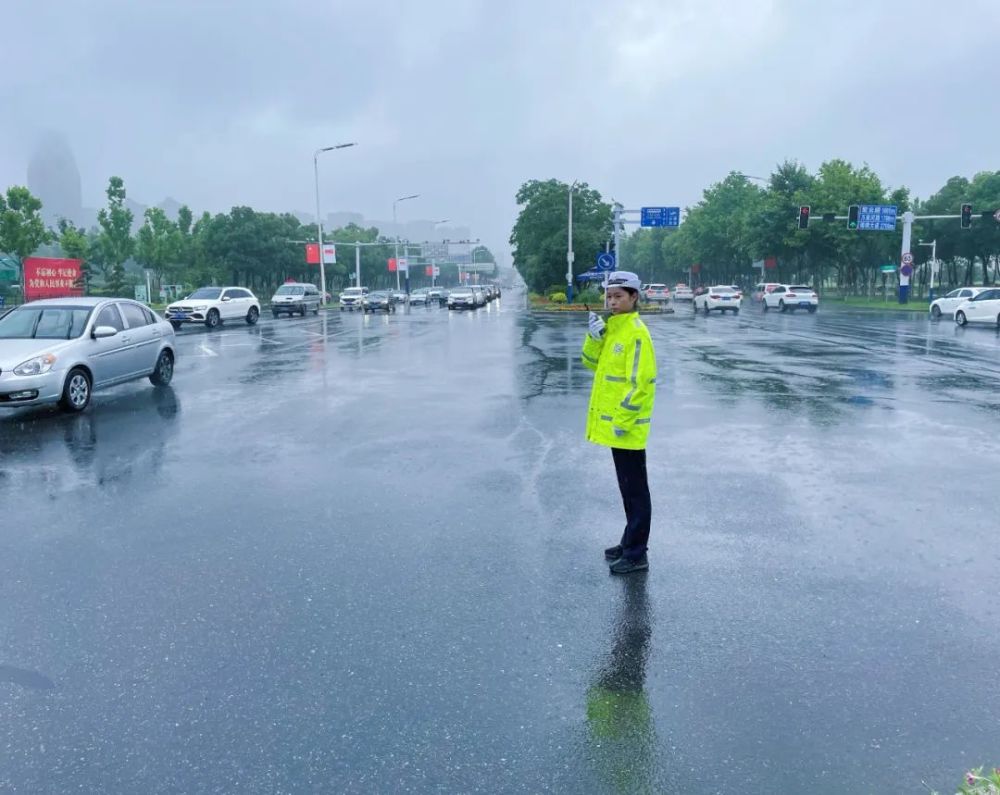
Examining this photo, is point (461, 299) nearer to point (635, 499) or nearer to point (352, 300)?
point (352, 300)

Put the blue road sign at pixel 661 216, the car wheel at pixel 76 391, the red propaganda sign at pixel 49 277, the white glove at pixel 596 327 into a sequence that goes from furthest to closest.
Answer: the blue road sign at pixel 661 216 < the red propaganda sign at pixel 49 277 < the car wheel at pixel 76 391 < the white glove at pixel 596 327

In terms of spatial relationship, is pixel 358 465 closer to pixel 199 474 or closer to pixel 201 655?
pixel 199 474

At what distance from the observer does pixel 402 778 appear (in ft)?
10.1

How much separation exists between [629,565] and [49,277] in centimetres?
4419

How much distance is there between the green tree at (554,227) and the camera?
204 ft

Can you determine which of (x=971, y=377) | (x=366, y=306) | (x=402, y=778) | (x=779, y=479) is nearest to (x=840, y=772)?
(x=402, y=778)

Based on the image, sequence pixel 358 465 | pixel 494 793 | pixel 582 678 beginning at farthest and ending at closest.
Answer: pixel 358 465 < pixel 582 678 < pixel 494 793

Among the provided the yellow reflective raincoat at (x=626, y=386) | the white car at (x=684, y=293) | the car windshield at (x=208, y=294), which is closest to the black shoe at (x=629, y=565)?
the yellow reflective raincoat at (x=626, y=386)

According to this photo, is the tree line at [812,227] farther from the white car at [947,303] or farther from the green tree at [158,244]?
the green tree at [158,244]

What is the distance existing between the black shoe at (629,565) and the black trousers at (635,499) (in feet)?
0.10

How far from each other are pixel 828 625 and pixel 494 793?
225cm

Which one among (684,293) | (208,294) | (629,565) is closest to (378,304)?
(208,294)

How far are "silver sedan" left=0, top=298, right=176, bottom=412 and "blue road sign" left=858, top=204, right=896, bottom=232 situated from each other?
151 feet

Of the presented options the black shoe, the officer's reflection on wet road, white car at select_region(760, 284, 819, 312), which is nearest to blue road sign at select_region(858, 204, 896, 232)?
white car at select_region(760, 284, 819, 312)
